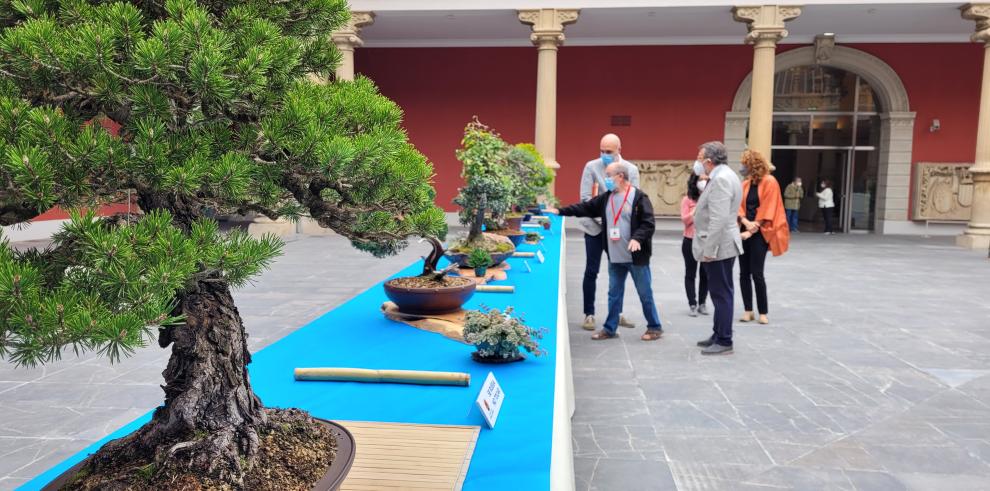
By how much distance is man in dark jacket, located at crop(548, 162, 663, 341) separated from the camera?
5418 mm

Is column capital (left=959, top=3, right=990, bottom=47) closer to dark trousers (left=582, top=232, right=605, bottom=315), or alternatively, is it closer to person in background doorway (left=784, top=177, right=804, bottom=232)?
person in background doorway (left=784, top=177, right=804, bottom=232)

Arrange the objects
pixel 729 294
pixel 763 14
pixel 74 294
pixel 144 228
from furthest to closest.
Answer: pixel 763 14
pixel 729 294
pixel 144 228
pixel 74 294

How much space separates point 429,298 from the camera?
11.1 ft

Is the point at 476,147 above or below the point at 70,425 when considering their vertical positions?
above

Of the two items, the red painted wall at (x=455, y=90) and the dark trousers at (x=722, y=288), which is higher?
the red painted wall at (x=455, y=90)

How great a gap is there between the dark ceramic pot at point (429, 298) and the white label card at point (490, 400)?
3.70 ft

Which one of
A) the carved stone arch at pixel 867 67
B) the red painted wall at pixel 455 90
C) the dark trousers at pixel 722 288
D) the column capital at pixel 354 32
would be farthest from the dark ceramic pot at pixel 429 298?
the carved stone arch at pixel 867 67

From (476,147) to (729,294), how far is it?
2.29 metres

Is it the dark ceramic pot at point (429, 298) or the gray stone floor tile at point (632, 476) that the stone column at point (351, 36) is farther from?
the gray stone floor tile at point (632, 476)

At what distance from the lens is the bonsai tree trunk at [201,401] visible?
150 centimetres

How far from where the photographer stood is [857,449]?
361 centimetres

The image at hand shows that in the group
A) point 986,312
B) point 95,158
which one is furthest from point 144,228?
point 986,312

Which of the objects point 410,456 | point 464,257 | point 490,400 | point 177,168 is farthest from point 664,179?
point 177,168

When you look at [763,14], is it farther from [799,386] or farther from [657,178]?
[799,386]
